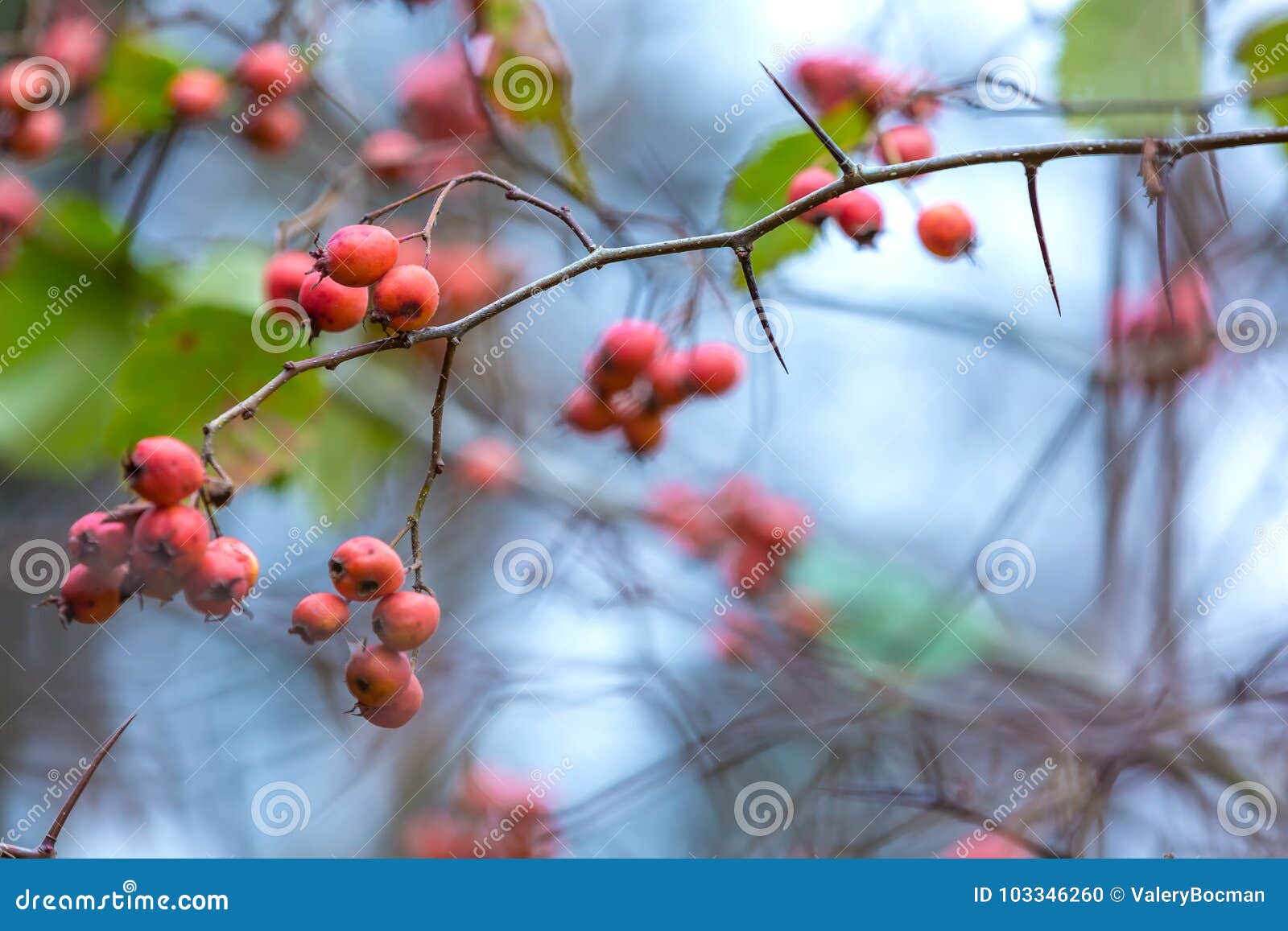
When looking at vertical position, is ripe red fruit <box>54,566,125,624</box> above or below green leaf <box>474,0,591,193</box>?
below

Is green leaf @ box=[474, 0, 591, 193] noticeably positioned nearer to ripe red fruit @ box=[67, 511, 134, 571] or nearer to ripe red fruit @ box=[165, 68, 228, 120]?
ripe red fruit @ box=[165, 68, 228, 120]

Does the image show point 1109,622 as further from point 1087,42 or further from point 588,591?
point 1087,42

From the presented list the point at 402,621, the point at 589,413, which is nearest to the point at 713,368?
the point at 589,413

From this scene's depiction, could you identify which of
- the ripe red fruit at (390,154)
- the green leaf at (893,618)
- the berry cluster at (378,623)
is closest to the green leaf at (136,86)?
the ripe red fruit at (390,154)

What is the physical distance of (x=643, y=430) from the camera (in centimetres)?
183

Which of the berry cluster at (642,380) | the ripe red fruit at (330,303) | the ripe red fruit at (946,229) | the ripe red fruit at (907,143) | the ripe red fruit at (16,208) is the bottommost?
the ripe red fruit at (330,303)

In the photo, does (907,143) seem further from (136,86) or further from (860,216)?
(136,86)

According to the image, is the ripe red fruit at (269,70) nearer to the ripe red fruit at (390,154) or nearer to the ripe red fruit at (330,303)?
the ripe red fruit at (390,154)

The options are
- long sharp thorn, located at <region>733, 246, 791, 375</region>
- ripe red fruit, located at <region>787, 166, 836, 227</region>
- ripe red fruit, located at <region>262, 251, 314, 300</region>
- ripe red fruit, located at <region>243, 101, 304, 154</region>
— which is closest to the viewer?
long sharp thorn, located at <region>733, 246, 791, 375</region>

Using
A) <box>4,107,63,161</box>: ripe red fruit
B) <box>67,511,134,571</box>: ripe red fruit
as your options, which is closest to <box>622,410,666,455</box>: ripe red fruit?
<box>67,511,134,571</box>: ripe red fruit

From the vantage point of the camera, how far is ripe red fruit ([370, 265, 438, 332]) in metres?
1.07

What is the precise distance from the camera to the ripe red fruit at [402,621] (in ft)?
3.51

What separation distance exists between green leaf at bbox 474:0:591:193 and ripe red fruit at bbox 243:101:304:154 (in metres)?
0.47

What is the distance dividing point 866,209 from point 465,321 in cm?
72
